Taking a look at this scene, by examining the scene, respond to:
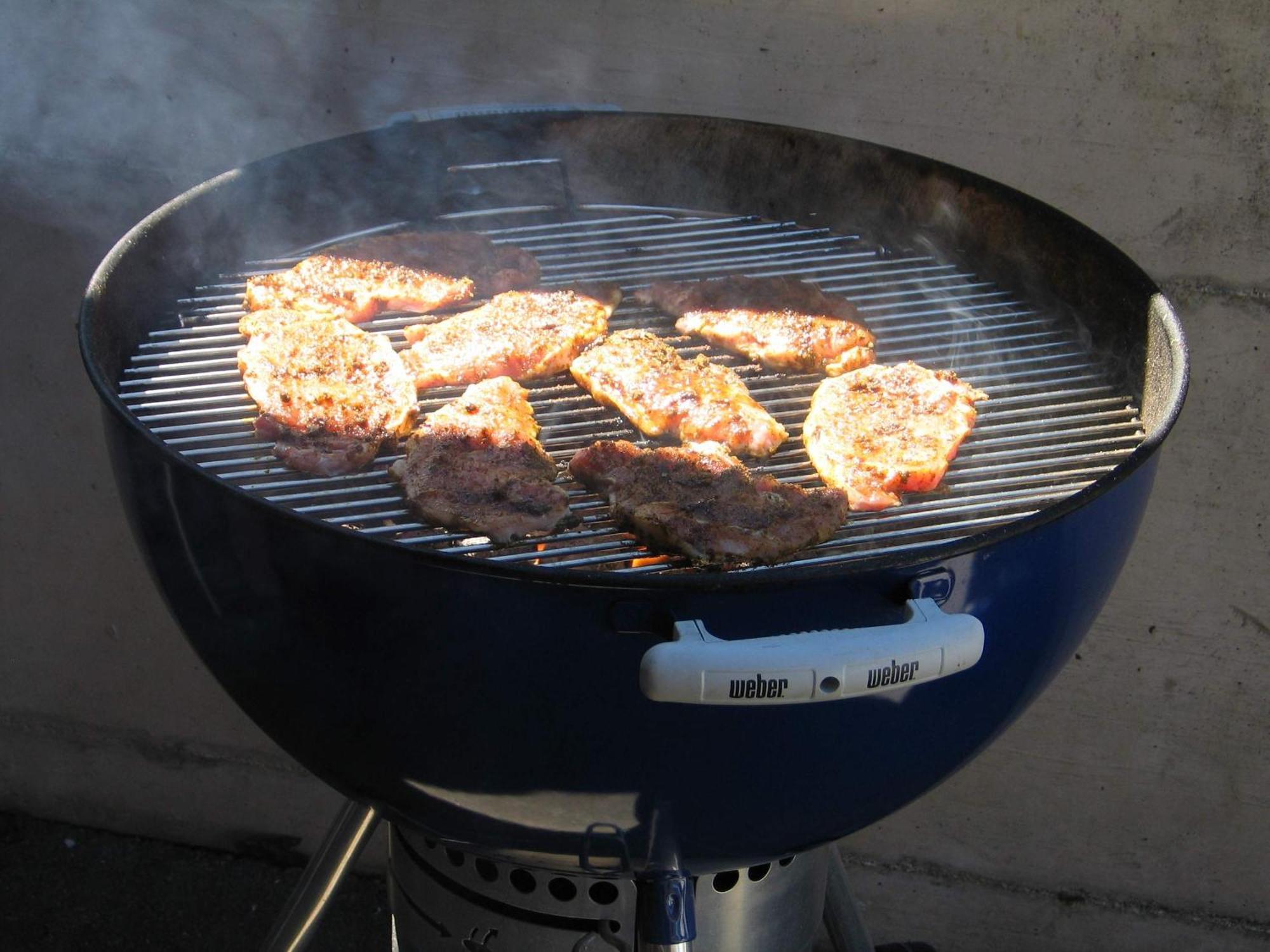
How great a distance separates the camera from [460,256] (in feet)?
7.63

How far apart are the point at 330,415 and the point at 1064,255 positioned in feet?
4.30

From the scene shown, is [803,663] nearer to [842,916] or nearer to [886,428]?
[886,428]

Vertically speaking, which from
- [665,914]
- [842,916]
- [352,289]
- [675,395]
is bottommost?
[842,916]

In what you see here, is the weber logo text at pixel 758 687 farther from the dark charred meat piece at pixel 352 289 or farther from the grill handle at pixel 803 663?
the dark charred meat piece at pixel 352 289

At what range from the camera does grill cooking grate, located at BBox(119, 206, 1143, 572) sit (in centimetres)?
171

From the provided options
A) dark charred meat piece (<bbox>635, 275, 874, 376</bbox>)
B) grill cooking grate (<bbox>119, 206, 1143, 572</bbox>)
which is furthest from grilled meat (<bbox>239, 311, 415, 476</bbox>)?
dark charred meat piece (<bbox>635, 275, 874, 376</bbox>)

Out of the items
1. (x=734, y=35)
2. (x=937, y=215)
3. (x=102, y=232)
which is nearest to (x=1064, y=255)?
(x=937, y=215)

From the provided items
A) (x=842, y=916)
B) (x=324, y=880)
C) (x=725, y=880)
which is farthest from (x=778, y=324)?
(x=324, y=880)

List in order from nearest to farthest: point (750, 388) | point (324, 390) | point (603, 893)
→ point (603, 893), point (324, 390), point (750, 388)

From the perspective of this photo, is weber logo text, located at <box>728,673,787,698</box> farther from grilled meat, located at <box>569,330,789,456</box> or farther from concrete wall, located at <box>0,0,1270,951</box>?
concrete wall, located at <box>0,0,1270,951</box>

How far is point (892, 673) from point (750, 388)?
0.92 metres

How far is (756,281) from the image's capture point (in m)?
2.27

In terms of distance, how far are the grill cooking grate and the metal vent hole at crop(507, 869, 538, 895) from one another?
0.54 metres

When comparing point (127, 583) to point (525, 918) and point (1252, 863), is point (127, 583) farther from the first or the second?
point (1252, 863)
